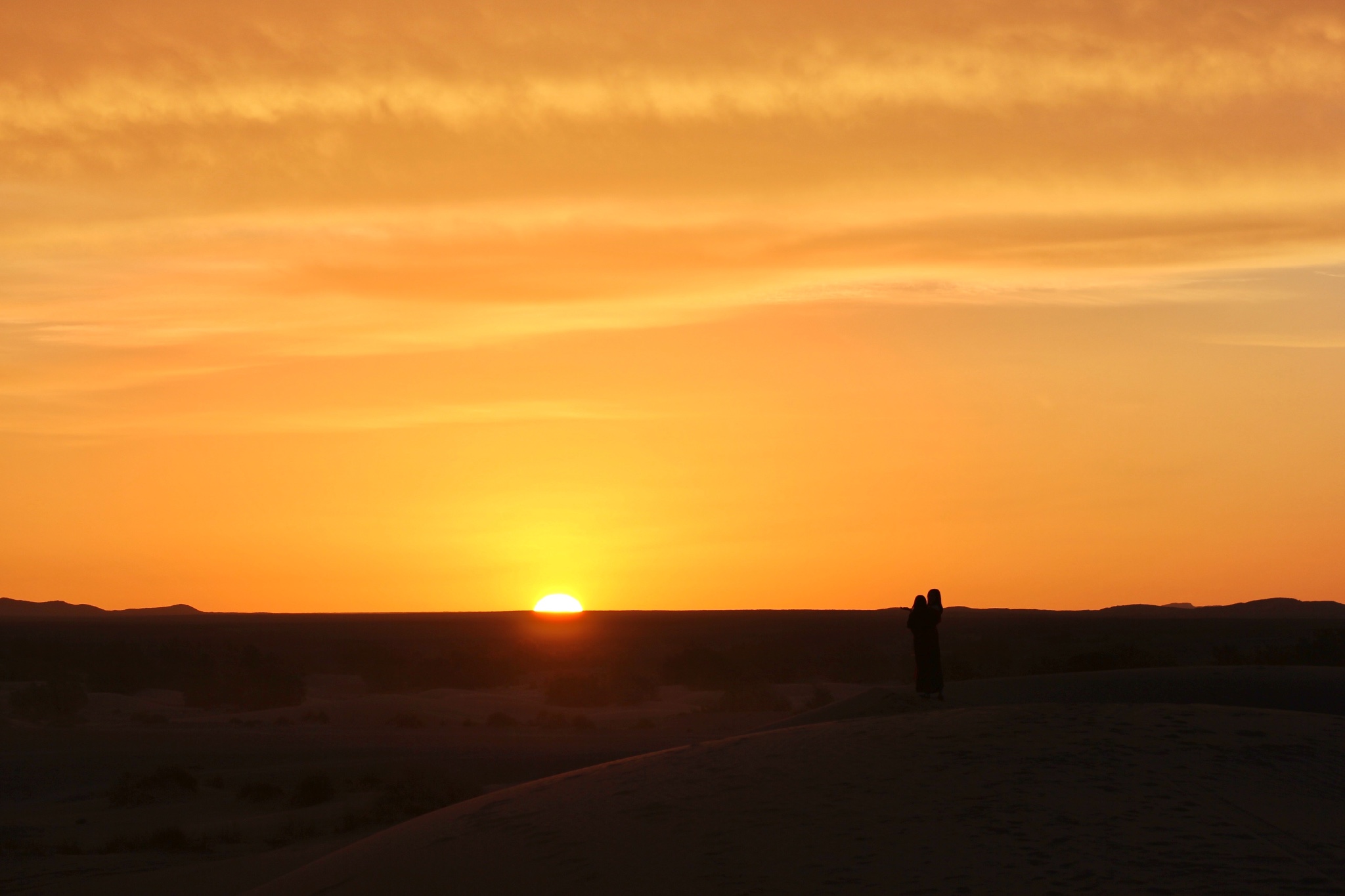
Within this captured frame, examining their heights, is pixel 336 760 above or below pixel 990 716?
below

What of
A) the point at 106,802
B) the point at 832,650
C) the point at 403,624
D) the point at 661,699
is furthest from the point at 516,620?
the point at 106,802

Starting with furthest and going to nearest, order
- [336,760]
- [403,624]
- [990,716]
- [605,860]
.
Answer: [403,624]
[336,760]
[990,716]
[605,860]

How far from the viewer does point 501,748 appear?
96.4 feet

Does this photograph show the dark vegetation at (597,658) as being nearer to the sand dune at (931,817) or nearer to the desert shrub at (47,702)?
the desert shrub at (47,702)

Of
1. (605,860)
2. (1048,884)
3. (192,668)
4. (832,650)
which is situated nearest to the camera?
(1048,884)

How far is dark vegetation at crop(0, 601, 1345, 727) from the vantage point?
41594 millimetres

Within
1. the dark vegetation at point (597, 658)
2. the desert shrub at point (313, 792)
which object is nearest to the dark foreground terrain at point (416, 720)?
the desert shrub at point (313, 792)

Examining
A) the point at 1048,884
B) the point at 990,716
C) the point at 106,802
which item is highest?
the point at 990,716

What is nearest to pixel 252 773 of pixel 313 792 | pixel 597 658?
pixel 313 792

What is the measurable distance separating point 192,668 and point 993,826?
4736 cm

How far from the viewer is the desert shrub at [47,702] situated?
3734cm

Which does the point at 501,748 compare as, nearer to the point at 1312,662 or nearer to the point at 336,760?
the point at 336,760

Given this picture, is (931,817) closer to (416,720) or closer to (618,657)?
(416,720)

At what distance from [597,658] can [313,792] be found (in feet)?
139
